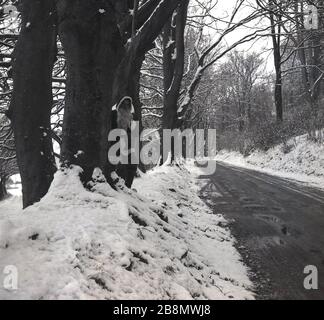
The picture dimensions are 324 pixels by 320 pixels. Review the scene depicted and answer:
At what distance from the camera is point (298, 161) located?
20.5 metres

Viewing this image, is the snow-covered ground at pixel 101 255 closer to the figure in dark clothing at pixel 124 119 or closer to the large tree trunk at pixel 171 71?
the figure in dark clothing at pixel 124 119

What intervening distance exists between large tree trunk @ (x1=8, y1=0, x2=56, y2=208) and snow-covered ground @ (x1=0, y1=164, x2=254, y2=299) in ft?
4.53

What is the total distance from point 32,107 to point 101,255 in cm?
328

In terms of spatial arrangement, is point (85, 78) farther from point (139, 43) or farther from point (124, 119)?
point (139, 43)

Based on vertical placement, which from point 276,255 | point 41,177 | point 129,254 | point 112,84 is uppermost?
point 112,84

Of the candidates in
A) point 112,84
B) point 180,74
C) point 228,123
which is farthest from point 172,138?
point 228,123

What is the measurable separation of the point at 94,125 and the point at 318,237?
4.55 m

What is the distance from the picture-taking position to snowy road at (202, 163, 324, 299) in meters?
5.25

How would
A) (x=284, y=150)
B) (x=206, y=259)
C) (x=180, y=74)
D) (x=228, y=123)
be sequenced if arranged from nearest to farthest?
(x=206, y=259) → (x=180, y=74) → (x=284, y=150) → (x=228, y=123)

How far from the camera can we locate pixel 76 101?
16.8 feet

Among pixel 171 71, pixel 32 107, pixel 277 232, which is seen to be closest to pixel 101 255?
pixel 32 107

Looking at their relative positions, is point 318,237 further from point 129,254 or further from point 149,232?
point 129,254

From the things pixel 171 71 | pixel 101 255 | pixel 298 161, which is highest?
pixel 171 71

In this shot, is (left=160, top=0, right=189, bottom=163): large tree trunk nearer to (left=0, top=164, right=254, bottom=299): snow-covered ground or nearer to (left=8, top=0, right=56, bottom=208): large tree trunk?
(left=8, top=0, right=56, bottom=208): large tree trunk
